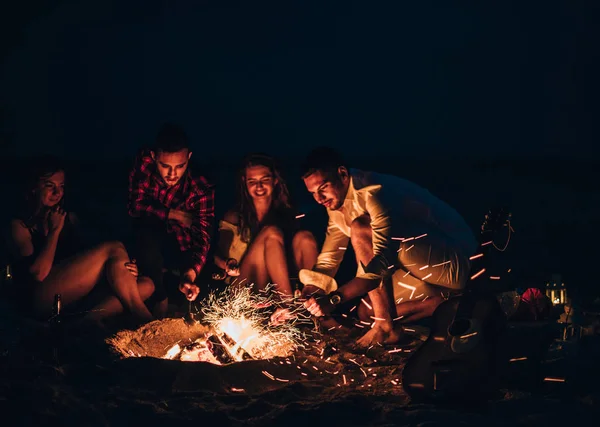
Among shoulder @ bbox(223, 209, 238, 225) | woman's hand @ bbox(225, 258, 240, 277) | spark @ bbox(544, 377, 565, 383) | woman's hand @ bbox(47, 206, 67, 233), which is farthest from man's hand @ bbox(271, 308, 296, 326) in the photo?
spark @ bbox(544, 377, 565, 383)

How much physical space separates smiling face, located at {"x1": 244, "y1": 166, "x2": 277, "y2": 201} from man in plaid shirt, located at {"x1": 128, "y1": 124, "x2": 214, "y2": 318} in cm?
38

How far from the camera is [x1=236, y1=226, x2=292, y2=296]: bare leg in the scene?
6086 millimetres

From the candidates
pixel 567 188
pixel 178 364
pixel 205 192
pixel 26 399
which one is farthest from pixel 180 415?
pixel 567 188

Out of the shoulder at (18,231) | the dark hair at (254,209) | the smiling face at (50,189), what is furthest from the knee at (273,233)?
the shoulder at (18,231)

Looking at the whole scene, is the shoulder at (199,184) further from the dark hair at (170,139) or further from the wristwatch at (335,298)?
the wristwatch at (335,298)

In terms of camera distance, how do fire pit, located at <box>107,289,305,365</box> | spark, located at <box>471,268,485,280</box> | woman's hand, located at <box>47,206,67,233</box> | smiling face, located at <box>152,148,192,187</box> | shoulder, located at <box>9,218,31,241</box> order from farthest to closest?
smiling face, located at <box>152,148,192,187</box> → woman's hand, located at <box>47,206,67,233</box> → shoulder, located at <box>9,218,31,241</box> → fire pit, located at <box>107,289,305,365</box> → spark, located at <box>471,268,485,280</box>

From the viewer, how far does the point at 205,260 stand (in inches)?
247

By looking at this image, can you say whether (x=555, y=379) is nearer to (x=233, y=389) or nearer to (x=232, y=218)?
(x=233, y=389)

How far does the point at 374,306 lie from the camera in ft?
18.8

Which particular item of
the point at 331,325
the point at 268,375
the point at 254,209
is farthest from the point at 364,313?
the point at 268,375

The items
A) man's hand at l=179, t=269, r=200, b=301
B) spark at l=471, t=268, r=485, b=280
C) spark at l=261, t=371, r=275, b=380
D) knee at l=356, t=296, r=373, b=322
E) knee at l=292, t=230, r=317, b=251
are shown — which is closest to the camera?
spark at l=261, t=371, r=275, b=380

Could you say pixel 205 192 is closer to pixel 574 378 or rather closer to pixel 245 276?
pixel 245 276

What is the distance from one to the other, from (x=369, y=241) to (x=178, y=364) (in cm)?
184

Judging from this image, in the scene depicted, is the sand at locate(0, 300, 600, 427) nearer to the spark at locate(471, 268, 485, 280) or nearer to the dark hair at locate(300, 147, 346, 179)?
the spark at locate(471, 268, 485, 280)
